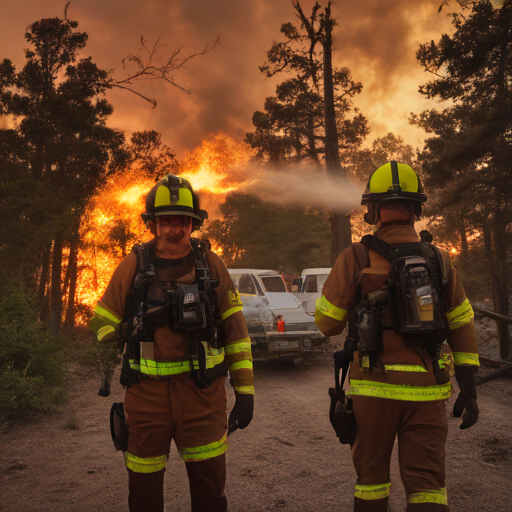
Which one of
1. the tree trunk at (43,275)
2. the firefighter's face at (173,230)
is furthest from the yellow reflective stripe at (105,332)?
the tree trunk at (43,275)

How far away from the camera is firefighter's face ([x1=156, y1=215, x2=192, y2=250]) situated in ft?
9.75

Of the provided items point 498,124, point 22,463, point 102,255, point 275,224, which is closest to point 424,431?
point 22,463

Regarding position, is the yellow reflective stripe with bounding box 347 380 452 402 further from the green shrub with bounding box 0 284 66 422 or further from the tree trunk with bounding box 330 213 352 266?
the tree trunk with bounding box 330 213 352 266

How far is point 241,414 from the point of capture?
2.87m

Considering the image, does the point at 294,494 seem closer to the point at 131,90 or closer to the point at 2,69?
the point at 131,90

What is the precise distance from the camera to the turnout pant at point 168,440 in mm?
2627

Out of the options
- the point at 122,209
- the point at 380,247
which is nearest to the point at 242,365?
the point at 380,247

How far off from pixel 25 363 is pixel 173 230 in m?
5.30

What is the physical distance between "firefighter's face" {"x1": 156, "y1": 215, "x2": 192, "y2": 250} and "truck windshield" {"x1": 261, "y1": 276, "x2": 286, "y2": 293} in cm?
880

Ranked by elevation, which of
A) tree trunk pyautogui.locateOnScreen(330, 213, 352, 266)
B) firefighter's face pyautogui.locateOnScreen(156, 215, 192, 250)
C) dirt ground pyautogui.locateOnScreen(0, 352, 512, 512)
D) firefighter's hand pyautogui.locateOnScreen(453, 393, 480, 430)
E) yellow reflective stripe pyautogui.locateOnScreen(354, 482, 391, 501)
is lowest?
dirt ground pyautogui.locateOnScreen(0, 352, 512, 512)

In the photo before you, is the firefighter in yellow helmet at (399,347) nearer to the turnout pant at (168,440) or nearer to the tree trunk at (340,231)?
the turnout pant at (168,440)

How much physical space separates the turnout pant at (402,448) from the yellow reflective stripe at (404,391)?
0.08 feet

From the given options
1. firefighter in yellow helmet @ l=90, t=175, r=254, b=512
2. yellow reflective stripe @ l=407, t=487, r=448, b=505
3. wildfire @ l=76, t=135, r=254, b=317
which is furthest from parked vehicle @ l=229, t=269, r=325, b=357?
wildfire @ l=76, t=135, r=254, b=317

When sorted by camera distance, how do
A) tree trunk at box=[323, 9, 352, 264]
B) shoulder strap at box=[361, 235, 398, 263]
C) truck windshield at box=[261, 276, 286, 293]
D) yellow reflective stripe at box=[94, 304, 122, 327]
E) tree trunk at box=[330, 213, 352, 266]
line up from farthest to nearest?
1. tree trunk at box=[330, 213, 352, 266]
2. tree trunk at box=[323, 9, 352, 264]
3. truck windshield at box=[261, 276, 286, 293]
4. yellow reflective stripe at box=[94, 304, 122, 327]
5. shoulder strap at box=[361, 235, 398, 263]
